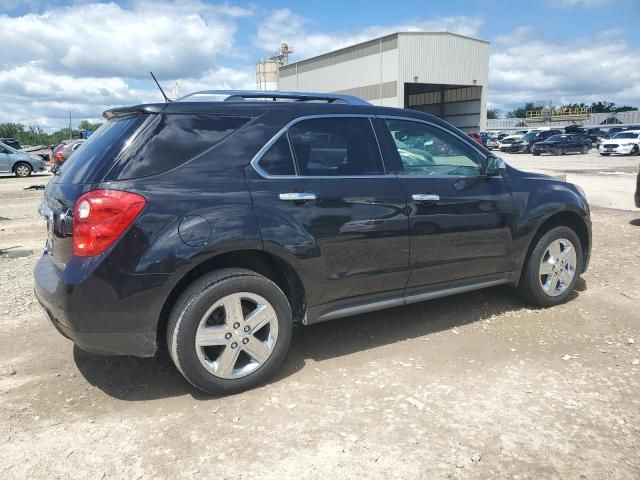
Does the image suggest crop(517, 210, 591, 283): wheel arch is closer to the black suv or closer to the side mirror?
the black suv

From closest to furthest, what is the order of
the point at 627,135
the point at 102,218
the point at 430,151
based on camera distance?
the point at 102,218, the point at 430,151, the point at 627,135

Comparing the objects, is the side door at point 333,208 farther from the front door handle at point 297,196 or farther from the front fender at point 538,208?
the front fender at point 538,208

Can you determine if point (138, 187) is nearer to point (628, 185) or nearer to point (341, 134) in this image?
point (341, 134)

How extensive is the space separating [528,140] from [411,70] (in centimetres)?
1075

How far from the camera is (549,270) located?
4855 mm

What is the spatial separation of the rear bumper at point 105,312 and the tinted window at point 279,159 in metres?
1.00

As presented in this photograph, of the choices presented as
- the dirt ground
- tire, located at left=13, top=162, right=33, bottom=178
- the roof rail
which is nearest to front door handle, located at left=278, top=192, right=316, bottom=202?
the roof rail

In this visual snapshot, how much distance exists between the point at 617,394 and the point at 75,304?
10.9 ft

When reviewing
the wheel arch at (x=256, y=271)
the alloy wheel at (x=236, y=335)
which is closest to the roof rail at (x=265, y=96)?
the wheel arch at (x=256, y=271)

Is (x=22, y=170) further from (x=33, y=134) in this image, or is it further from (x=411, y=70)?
(x=33, y=134)

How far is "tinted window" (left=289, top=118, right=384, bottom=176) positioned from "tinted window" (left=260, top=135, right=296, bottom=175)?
0.20 ft

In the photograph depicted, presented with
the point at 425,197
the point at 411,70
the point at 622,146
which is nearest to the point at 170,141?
the point at 425,197

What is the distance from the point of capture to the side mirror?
4.34m

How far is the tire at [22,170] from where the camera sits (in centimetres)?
2292
